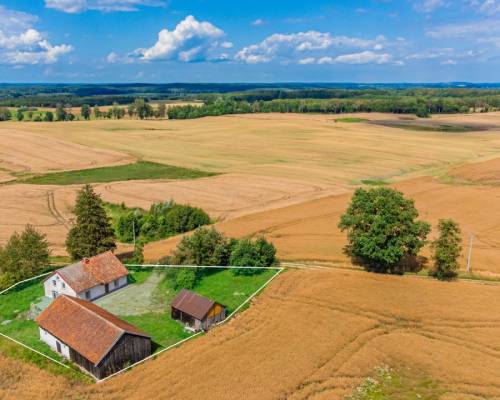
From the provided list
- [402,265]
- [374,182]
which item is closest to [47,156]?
[374,182]

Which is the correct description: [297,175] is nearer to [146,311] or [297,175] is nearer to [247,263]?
[247,263]

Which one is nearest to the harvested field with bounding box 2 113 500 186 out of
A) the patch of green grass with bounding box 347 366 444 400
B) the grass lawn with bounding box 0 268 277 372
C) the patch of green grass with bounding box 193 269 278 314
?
the patch of green grass with bounding box 193 269 278 314

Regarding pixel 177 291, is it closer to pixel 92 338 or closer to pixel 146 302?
pixel 146 302

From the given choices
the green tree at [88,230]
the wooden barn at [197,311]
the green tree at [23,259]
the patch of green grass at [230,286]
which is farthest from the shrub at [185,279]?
the green tree at [23,259]

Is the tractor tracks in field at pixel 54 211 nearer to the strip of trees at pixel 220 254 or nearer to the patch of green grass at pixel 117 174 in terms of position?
the patch of green grass at pixel 117 174

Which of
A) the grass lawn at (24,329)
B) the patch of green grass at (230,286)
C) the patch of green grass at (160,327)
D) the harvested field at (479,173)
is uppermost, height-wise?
the harvested field at (479,173)

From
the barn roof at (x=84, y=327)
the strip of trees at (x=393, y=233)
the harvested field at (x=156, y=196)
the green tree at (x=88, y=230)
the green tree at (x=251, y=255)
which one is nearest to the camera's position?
the barn roof at (x=84, y=327)

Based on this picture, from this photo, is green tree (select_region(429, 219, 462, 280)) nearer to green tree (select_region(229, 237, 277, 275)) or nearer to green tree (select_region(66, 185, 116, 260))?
green tree (select_region(229, 237, 277, 275))

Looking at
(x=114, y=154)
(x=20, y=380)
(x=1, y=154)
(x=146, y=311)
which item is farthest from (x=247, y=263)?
(x=1, y=154)
